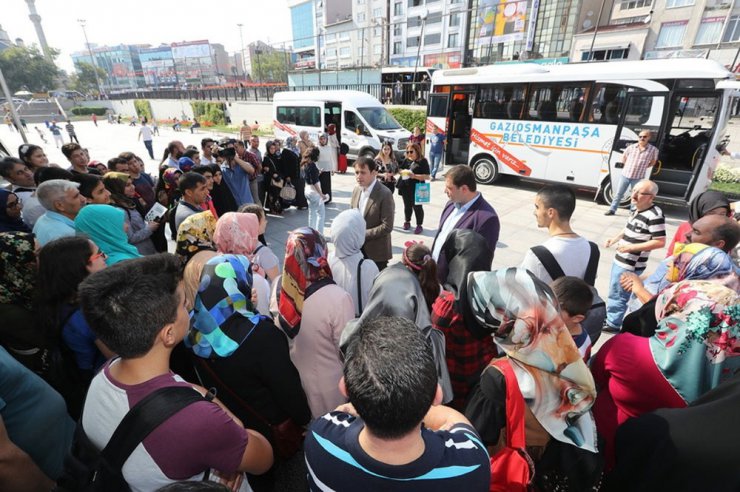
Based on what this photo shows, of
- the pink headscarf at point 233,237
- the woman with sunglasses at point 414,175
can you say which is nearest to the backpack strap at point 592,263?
the pink headscarf at point 233,237

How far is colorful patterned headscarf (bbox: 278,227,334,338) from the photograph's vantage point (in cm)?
201

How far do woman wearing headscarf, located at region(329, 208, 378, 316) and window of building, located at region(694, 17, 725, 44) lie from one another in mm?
39855

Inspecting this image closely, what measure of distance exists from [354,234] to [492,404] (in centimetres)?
147

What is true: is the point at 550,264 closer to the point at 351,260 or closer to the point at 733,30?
the point at 351,260

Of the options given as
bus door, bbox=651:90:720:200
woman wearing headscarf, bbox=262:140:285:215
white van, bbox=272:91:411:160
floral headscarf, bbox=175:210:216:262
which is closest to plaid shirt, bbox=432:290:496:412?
floral headscarf, bbox=175:210:216:262

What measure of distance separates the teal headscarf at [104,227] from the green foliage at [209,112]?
1424 inches

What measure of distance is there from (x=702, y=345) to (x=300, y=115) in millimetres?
14548

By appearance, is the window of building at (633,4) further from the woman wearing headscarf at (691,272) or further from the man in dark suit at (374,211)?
the woman wearing headscarf at (691,272)

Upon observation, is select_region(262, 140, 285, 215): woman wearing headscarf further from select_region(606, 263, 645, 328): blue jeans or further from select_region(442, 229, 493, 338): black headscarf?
select_region(606, 263, 645, 328): blue jeans

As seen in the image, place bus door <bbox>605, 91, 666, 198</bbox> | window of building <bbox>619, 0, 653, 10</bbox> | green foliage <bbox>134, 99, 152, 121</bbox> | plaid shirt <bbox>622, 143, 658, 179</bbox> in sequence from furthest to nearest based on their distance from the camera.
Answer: green foliage <bbox>134, 99, 152, 121</bbox> → window of building <bbox>619, 0, 653, 10</bbox> → bus door <bbox>605, 91, 666, 198</bbox> → plaid shirt <bbox>622, 143, 658, 179</bbox>

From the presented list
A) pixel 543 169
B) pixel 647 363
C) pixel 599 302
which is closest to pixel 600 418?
pixel 647 363

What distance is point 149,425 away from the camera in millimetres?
1111

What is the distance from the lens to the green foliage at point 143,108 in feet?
142

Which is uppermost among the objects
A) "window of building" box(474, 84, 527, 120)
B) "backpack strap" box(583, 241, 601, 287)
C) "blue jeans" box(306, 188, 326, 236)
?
"window of building" box(474, 84, 527, 120)
